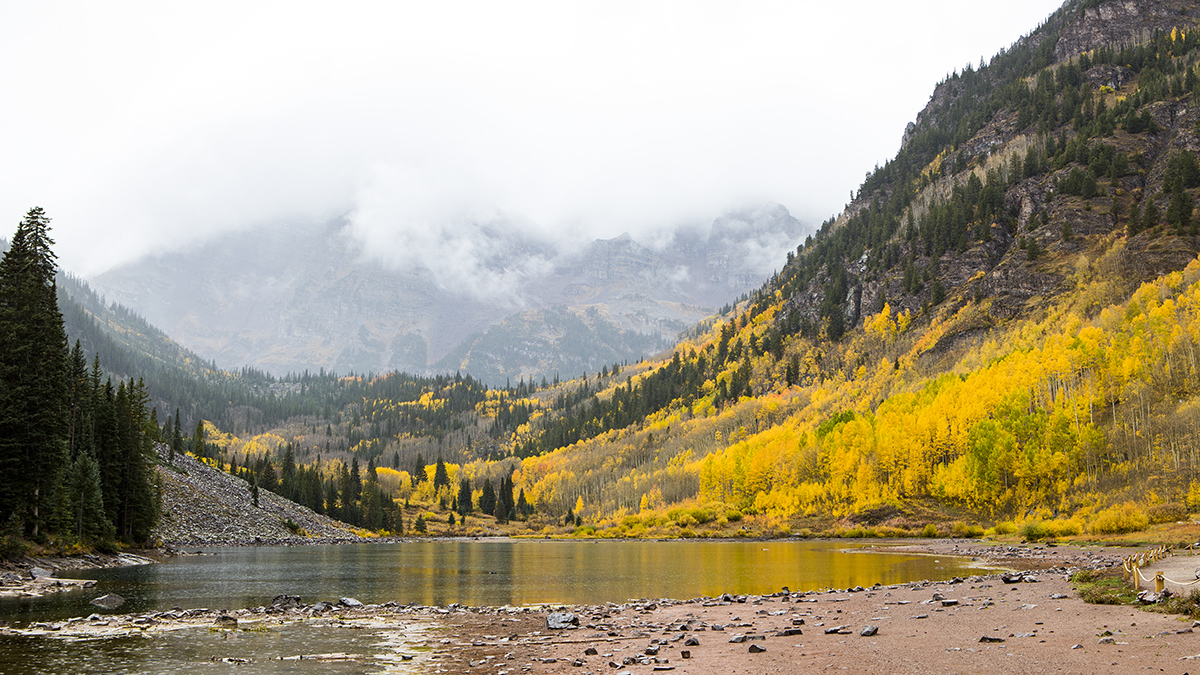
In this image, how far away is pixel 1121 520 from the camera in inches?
2731

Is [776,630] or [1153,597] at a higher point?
[1153,597]

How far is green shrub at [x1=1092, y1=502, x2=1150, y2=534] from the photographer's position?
67562 mm

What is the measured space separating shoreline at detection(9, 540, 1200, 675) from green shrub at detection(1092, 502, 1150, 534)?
34003 millimetres

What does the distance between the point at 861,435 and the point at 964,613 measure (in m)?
108

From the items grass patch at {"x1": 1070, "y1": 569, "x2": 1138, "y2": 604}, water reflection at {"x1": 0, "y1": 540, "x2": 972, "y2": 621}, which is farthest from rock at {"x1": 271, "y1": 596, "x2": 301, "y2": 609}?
grass patch at {"x1": 1070, "y1": 569, "x2": 1138, "y2": 604}

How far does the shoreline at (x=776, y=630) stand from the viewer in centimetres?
1852

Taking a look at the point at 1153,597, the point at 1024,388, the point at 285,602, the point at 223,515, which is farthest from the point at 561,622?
the point at 223,515

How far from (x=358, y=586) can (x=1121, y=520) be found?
71940mm

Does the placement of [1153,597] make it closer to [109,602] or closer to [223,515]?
[109,602]

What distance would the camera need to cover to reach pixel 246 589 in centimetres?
4875

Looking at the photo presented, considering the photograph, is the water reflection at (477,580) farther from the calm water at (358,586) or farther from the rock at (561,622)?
the rock at (561,622)

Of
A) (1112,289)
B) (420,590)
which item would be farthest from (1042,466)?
(420,590)

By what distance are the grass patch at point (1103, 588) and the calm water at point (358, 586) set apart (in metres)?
14.4

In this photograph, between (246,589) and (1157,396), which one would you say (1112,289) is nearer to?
(1157,396)
